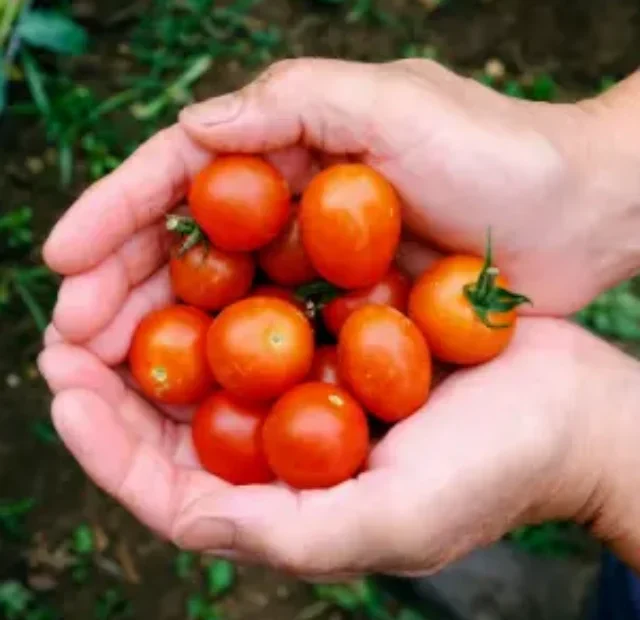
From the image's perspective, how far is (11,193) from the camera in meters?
2.55

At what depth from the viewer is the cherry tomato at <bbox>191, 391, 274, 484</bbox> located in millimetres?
1679

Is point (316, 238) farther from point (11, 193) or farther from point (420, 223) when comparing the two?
point (11, 193)

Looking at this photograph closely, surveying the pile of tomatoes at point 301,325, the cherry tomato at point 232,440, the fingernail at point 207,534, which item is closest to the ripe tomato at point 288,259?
the pile of tomatoes at point 301,325

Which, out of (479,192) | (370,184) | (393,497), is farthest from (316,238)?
(393,497)

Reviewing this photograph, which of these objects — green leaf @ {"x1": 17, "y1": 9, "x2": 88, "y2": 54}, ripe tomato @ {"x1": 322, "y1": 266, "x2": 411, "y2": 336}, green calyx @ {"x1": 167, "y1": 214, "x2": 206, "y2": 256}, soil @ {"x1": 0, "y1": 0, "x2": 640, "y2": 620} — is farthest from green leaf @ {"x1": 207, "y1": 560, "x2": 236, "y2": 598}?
green leaf @ {"x1": 17, "y1": 9, "x2": 88, "y2": 54}

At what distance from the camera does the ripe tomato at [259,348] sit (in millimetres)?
1626

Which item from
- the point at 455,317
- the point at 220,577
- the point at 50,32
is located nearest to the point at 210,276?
the point at 455,317

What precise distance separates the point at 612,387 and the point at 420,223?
371 millimetres

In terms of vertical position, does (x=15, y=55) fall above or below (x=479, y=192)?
below

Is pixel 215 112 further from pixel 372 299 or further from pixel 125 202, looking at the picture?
pixel 372 299

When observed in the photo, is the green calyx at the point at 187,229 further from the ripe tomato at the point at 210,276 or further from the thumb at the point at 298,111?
the thumb at the point at 298,111

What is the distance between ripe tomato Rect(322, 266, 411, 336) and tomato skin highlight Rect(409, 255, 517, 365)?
0.05 m

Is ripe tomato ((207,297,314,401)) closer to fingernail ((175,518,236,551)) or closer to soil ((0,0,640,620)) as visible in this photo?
fingernail ((175,518,236,551))

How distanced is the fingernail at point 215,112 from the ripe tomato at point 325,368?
0.37 meters
